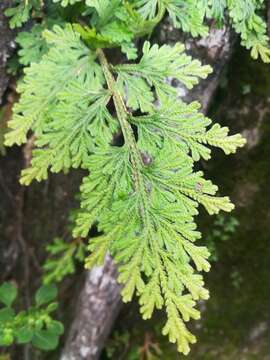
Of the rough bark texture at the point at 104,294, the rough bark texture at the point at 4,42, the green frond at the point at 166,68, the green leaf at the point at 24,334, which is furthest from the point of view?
the green leaf at the point at 24,334

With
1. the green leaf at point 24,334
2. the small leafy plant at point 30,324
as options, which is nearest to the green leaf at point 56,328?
the small leafy plant at point 30,324

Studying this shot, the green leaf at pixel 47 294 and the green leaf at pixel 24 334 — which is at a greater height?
the green leaf at pixel 47 294

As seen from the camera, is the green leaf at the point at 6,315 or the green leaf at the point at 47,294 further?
the green leaf at the point at 47,294

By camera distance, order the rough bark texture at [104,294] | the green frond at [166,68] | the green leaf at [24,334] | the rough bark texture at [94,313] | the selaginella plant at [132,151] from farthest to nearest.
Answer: the rough bark texture at [94,313] → the green leaf at [24,334] → the rough bark texture at [104,294] → the green frond at [166,68] → the selaginella plant at [132,151]

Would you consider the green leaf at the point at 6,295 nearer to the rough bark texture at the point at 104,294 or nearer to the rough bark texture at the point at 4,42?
the rough bark texture at the point at 104,294

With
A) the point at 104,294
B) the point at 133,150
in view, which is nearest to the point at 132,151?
the point at 133,150

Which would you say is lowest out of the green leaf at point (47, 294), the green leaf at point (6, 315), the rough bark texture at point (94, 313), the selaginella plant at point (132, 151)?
the rough bark texture at point (94, 313)

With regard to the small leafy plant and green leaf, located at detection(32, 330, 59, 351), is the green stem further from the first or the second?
green leaf, located at detection(32, 330, 59, 351)

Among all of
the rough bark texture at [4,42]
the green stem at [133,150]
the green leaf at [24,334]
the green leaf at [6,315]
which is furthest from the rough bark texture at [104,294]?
the rough bark texture at [4,42]
